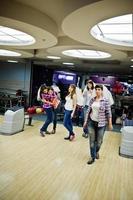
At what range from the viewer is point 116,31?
4.93 meters

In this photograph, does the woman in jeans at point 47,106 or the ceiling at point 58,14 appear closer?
the ceiling at point 58,14

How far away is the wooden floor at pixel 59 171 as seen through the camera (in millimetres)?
3601

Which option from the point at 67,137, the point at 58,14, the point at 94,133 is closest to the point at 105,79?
the point at 67,137

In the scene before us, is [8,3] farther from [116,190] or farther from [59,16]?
[116,190]

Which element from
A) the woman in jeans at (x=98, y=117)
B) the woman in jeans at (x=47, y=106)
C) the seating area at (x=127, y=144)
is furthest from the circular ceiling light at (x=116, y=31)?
the woman in jeans at (x=47, y=106)

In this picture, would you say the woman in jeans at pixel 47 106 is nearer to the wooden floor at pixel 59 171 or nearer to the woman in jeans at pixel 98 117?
the wooden floor at pixel 59 171

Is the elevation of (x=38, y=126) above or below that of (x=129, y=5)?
below

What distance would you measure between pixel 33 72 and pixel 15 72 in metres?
1.03

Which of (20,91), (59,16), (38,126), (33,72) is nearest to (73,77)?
(33,72)

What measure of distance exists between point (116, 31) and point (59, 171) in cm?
294

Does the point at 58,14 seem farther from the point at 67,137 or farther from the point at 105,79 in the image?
the point at 105,79

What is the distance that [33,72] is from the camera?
46.9 ft

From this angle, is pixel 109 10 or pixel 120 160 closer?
pixel 109 10

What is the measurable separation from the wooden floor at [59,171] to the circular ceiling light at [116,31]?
262 cm
